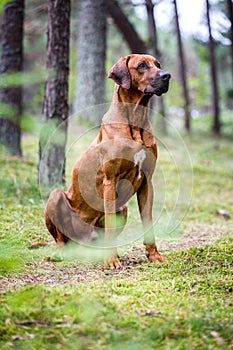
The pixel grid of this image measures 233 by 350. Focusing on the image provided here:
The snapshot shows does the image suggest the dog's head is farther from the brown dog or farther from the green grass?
the green grass

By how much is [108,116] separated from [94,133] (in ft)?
28.1

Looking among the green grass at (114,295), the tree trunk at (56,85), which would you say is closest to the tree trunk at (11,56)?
the tree trunk at (56,85)

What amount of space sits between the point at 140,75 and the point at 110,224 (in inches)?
50.3

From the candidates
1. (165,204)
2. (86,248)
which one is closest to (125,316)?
(86,248)

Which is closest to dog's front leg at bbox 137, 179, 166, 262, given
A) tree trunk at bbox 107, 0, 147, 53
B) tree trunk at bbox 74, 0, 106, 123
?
tree trunk at bbox 74, 0, 106, 123

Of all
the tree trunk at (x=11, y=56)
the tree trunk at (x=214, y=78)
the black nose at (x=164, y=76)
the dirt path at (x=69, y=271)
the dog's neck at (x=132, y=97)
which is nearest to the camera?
the dirt path at (x=69, y=271)

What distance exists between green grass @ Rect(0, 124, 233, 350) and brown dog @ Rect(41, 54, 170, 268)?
0.30 meters

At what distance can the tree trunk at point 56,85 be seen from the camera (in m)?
6.40

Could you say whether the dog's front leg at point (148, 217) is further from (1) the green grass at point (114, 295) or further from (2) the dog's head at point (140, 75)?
(2) the dog's head at point (140, 75)

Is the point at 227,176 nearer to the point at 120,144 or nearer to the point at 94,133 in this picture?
the point at 94,133

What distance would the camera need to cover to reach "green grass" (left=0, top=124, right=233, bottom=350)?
99.8 inches

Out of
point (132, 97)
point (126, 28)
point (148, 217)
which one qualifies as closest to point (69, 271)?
point (148, 217)

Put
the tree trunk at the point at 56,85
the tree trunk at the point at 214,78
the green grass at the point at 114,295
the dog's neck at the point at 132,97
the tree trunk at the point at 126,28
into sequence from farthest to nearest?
the tree trunk at the point at 214,78 → the tree trunk at the point at 126,28 → the tree trunk at the point at 56,85 → the dog's neck at the point at 132,97 → the green grass at the point at 114,295

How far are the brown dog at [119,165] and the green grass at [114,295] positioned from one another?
301mm
